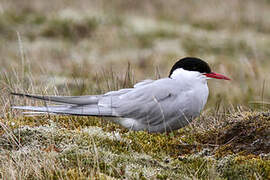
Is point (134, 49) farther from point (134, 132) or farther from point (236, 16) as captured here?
point (134, 132)

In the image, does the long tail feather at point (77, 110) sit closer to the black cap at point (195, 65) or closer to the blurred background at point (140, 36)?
the black cap at point (195, 65)

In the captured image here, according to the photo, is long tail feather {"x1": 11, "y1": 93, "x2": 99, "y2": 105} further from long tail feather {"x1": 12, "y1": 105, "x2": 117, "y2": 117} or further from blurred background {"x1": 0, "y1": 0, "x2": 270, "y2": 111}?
blurred background {"x1": 0, "y1": 0, "x2": 270, "y2": 111}

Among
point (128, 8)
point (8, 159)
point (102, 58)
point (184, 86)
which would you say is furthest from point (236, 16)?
point (8, 159)

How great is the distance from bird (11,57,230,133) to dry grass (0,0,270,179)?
146mm

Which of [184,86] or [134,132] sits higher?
[184,86]

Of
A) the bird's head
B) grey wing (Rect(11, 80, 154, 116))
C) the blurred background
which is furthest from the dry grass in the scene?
the bird's head

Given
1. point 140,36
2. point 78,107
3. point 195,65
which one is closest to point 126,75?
point 195,65

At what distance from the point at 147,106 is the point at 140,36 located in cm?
934

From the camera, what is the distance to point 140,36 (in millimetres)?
13586

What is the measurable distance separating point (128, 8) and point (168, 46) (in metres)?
4.12

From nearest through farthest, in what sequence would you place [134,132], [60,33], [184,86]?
[134,132], [184,86], [60,33]

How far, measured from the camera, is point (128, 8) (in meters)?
16.4

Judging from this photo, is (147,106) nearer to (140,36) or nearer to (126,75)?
(126,75)

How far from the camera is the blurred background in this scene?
10695 mm
